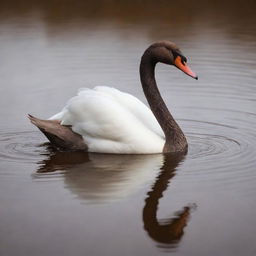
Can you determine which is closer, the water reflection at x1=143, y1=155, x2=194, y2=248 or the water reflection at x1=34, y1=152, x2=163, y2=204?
the water reflection at x1=143, y1=155, x2=194, y2=248

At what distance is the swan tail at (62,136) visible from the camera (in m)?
6.81

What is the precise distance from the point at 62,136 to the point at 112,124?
1.88 feet

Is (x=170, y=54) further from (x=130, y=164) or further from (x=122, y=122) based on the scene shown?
(x=130, y=164)

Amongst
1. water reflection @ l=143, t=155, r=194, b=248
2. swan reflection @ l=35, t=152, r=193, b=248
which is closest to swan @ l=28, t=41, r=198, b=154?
swan reflection @ l=35, t=152, r=193, b=248

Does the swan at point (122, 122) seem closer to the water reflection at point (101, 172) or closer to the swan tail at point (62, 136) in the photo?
the swan tail at point (62, 136)

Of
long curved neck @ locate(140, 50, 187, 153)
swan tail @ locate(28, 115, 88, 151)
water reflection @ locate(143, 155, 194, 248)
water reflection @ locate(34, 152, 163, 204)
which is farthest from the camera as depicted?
swan tail @ locate(28, 115, 88, 151)

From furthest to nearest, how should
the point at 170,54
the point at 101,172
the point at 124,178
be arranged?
the point at 170,54
the point at 101,172
the point at 124,178

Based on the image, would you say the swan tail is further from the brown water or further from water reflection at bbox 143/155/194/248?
water reflection at bbox 143/155/194/248

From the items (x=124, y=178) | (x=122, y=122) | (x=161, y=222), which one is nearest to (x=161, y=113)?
(x=122, y=122)

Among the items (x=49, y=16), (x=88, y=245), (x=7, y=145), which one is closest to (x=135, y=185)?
(x=88, y=245)

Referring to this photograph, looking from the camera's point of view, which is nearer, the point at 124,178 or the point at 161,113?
the point at 124,178

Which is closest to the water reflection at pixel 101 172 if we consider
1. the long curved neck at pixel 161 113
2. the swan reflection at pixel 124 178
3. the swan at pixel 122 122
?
the swan reflection at pixel 124 178

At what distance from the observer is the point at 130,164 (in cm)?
636

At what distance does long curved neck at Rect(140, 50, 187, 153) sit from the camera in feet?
21.9
